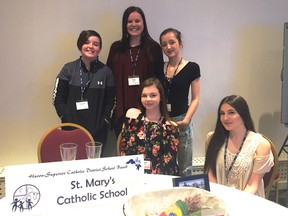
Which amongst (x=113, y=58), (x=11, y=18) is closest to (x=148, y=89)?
(x=113, y=58)

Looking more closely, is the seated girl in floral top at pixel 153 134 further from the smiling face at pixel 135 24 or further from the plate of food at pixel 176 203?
the plate of food at pixel 176 203

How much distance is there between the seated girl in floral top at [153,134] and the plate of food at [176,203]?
1.00 meters

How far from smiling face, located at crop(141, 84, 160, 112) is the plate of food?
46.6 inches

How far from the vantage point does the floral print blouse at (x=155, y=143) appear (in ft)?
7.88

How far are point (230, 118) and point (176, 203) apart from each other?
3.14ft

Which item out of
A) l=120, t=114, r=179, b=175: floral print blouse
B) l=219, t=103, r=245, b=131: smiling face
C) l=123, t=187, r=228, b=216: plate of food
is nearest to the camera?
l=123, t=187, r=228, b=216: plate of food

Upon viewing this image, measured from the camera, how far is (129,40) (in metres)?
3.00

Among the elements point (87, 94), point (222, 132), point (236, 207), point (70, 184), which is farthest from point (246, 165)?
point (87, 94)

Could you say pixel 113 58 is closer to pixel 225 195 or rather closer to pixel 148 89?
pixel 148 89

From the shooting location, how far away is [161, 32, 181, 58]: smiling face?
9.09 feet

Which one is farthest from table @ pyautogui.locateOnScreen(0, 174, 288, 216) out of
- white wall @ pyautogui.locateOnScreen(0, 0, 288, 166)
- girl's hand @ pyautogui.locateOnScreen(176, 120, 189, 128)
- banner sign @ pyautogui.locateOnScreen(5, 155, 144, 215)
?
white wall @ pyautogui.locateOnScreen(0, 0, 288, 166)

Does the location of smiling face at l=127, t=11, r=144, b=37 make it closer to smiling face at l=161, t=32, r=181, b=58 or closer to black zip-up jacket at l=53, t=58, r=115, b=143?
smiling face at l=161, t=32, r=181, b=58

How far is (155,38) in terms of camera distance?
3400 mm

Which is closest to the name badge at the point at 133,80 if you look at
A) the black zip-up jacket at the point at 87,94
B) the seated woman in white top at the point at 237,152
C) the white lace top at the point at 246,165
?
the black zip-up jacket at the point at 87,94
